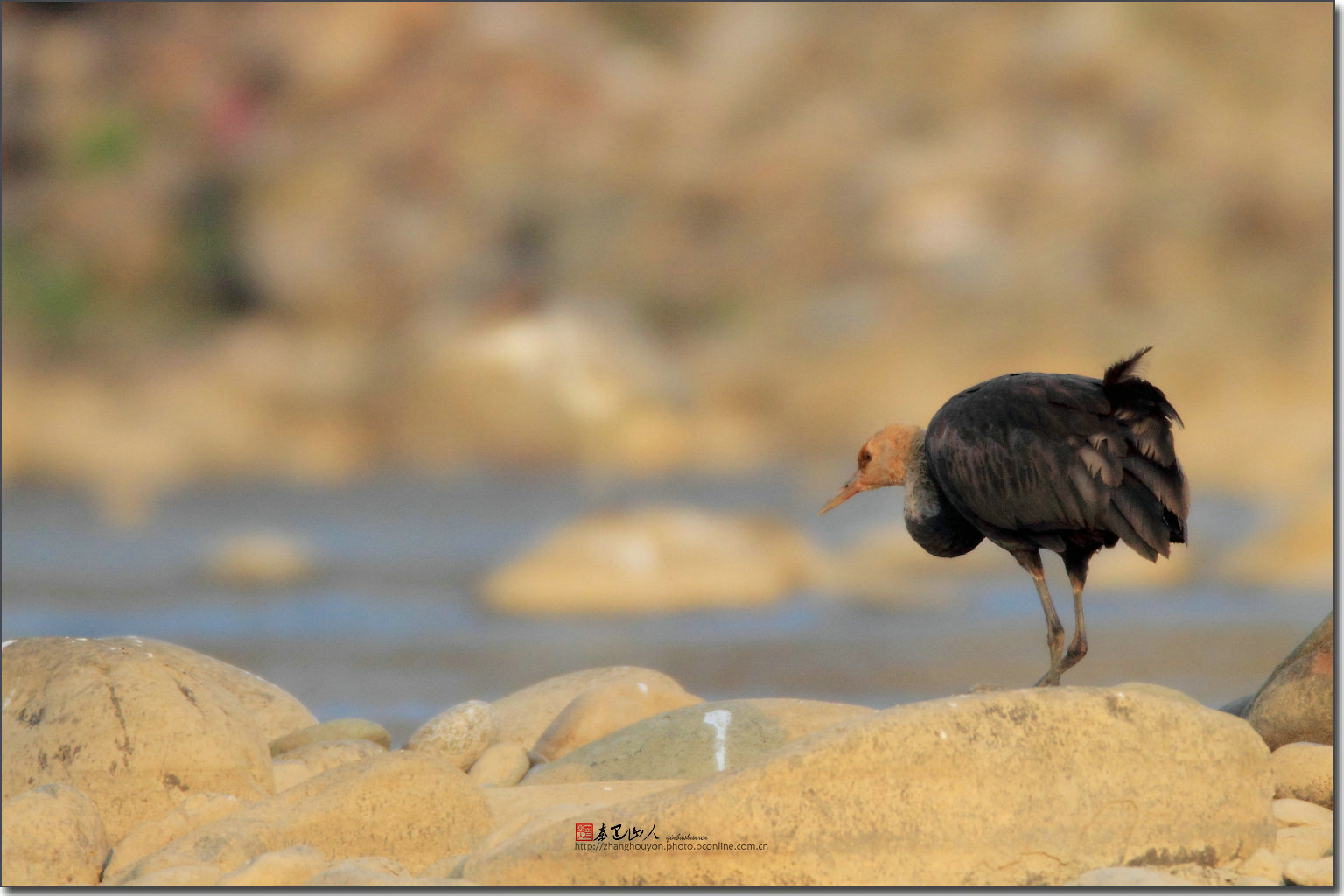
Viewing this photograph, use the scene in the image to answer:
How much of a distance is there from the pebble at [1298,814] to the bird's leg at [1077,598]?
0.70 m

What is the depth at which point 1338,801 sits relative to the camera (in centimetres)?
376

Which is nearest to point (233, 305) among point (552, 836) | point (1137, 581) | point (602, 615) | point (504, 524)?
point (504, 524)

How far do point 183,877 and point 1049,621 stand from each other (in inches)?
96.7

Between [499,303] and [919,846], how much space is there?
1698 cm

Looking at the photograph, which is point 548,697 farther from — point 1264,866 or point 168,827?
point 1264,866

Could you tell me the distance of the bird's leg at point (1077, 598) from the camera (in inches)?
176

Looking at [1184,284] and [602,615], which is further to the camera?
[1184,284]

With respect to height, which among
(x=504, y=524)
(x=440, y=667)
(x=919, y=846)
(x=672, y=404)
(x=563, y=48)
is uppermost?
(x=563, y=48)

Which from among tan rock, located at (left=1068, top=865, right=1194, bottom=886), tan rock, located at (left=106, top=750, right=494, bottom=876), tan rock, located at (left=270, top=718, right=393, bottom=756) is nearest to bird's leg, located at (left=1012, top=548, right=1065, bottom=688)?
tan rock, located at (left=1068, top=865, right=1194, bottom=886)

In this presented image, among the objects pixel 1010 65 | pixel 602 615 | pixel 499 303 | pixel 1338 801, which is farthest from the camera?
pixel 1010 65

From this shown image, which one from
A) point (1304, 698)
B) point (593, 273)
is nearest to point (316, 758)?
point (1304, 698)

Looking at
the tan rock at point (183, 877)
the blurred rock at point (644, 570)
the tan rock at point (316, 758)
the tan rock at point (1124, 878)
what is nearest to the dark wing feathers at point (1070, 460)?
the tan rock at point (1124, 878)

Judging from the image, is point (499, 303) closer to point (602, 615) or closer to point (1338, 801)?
point (602, 615)

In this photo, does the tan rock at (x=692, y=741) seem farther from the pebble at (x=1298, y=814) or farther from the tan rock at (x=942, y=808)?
the pebble at (x=1298, y=814)
